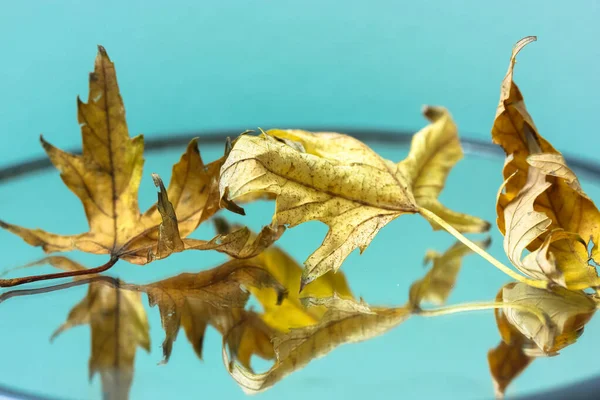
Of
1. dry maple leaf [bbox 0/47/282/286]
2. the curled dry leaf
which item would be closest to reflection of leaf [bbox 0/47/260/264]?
dry maple leaf [bbox 0/47/282/286]

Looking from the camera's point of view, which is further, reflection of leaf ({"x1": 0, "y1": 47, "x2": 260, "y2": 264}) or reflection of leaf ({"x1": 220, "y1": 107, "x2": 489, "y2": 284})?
reflection of leaf ({"x1": 0, "y1": 47, "x2": 260, "y2": 264})

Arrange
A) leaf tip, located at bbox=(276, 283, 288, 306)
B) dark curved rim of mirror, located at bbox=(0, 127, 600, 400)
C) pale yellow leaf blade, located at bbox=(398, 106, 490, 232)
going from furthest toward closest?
dark curved rim of mirror, located at bbox=(0, 127, 600, 400), pale yellow leaf blade, located at bbox=(398, 106, 490, 232), leaf tip, located at bbox=(276, 283, 288, 306)

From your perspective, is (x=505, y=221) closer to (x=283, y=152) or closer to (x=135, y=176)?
(x=283, y=152)

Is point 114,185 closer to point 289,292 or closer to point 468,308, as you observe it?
point 289,292

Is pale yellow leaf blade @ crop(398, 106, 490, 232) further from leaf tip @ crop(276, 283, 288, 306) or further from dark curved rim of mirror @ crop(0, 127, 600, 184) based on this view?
dark curved rim of mirror @ crop(0, 127, 600, 184)

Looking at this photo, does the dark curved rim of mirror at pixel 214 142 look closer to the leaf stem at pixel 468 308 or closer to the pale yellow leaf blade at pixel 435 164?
the pale yellow leaf blade at pixel 435 164

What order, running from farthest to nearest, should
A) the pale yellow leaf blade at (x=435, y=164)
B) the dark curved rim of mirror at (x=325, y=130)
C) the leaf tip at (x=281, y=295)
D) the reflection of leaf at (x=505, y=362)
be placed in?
the dark curved rim of mirror at (x=325, y=130), the pale yellow leaf blade at (x=435, y=164), the leaf tip at (x=281, y=295), the reflection of leaf at (x=505, y=362)

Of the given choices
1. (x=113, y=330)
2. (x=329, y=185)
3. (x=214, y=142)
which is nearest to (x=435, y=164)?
(x=329, y=185)

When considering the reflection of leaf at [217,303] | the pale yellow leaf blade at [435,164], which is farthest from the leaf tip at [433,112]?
the reflection of leaf at [217,303]

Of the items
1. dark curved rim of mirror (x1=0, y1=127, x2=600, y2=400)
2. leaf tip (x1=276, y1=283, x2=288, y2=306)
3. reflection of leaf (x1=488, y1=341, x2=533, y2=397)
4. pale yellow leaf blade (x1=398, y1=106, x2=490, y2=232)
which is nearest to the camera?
reflection of leaf (x1=488, y1=341, x2=533, y2=397)
